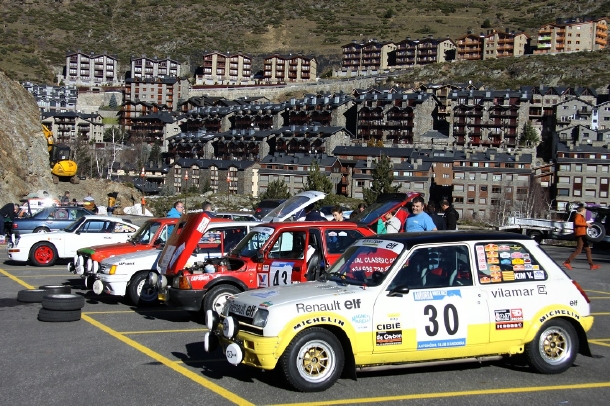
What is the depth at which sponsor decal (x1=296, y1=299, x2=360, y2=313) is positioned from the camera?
779 centimetres

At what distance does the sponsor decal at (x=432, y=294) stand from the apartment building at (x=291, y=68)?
176 metres

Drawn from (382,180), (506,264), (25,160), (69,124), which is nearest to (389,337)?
(506,264)

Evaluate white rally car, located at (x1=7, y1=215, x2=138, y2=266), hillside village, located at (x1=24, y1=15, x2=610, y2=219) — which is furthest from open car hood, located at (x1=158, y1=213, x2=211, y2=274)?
hillside village, located at (x1=24, y1=15, x2=610, y2=219)

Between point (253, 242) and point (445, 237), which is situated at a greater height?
point (445, 237)

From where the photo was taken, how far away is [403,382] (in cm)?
830

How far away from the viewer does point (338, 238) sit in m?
12.1

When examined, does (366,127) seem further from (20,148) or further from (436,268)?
(436,268)

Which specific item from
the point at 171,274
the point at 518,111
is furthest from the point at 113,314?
the point at 518,111

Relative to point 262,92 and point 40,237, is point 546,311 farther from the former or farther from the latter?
point 262,92

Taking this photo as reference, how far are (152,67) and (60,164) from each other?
164 m

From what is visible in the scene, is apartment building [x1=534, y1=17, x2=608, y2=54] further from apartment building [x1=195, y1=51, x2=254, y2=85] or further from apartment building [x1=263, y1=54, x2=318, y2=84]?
apartment building [x1=195, y1=51, x2=254, y2=85]

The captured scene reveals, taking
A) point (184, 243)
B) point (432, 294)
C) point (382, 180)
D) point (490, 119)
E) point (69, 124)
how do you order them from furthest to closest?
point (69, 124), point (490, 119), point (382, 180), point (184, 243), point (432, 294)

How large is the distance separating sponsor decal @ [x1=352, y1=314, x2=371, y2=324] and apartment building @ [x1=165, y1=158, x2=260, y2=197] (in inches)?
4275

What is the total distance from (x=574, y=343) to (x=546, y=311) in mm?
574
